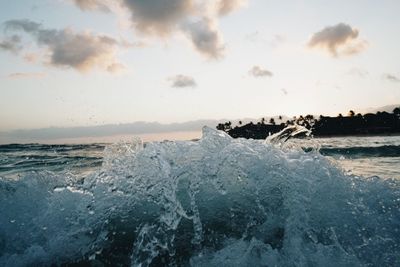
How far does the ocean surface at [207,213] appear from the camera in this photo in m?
3.82

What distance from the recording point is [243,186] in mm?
4855

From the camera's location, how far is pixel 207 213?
466cm

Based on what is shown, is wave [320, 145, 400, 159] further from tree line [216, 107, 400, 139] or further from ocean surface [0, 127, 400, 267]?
tree line [216, 107, 400, 139]

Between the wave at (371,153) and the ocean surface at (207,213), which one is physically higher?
the ocean surface at (207,213)

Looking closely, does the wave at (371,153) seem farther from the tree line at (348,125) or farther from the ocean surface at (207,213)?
the tree line at (348,125)

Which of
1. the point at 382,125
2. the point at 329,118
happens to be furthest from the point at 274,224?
the point at 329,118

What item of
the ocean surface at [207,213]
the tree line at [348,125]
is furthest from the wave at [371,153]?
the tree line at [348,125]

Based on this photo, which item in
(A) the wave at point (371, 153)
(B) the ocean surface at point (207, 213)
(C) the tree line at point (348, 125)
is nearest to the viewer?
(B) the ocean surface at point (207, 213)

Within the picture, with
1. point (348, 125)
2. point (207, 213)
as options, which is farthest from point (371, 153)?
point (348, 125)

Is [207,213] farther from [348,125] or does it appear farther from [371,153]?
[348,125]

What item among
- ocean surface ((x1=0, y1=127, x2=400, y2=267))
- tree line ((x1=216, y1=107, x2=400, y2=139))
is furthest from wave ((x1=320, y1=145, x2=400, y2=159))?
tree line ((x1=216, y1=107, x2=400, y2=139))

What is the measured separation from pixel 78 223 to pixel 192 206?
1536 mm

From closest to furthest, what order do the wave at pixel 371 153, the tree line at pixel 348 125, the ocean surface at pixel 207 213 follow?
the ocean surface at pixel 207 213
the wave at pixel 371 153
the tree line at pixel 348 125

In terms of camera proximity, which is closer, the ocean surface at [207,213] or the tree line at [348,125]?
the ocean surface at [207,213]
